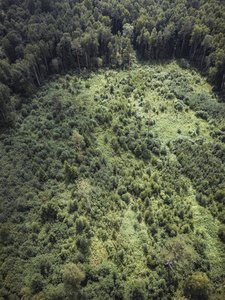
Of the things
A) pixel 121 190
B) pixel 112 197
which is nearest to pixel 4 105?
pixel 112 197

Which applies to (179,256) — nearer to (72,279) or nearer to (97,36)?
(72,279)

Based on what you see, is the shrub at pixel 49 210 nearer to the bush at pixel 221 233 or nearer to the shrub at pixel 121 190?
the shrub at pixel 121 190

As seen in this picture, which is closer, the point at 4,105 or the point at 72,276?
the point at 72,276

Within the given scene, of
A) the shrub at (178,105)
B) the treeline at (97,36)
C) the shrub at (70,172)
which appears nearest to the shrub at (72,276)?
the shrub at (70,172)

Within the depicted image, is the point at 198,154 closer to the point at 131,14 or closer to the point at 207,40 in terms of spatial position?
the point at 207,40

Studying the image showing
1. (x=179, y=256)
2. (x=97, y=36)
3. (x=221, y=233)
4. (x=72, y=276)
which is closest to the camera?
(x=72, y=276)

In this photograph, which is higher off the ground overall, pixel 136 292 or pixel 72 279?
pixel 72 279

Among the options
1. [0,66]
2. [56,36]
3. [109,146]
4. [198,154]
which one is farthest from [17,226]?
[56,36]

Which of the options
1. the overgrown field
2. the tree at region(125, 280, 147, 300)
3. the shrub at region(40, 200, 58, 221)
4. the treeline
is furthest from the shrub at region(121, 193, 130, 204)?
the treeline
